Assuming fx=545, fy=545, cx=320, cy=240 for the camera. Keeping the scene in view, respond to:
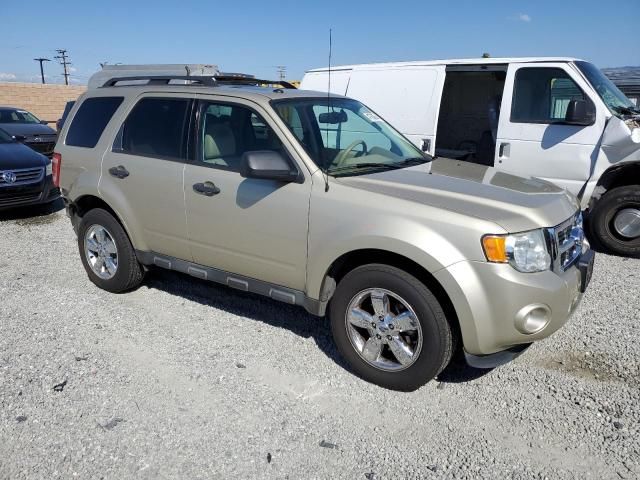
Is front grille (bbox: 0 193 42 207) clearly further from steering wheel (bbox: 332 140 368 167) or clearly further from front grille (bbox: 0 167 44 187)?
steering wheel (bbox: 332 140 368 167)

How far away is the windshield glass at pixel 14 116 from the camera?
611 inches

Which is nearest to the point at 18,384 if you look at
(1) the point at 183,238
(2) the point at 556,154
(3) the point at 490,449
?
(1) the point at 183,238

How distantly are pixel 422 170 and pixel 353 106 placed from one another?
103 centimetres

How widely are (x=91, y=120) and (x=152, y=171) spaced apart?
3.69ft

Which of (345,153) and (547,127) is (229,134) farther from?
(547,127)

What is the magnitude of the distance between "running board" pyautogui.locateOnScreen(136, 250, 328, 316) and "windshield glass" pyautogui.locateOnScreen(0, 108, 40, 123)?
1354 cm

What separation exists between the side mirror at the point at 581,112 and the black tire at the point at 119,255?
4776 millimetres

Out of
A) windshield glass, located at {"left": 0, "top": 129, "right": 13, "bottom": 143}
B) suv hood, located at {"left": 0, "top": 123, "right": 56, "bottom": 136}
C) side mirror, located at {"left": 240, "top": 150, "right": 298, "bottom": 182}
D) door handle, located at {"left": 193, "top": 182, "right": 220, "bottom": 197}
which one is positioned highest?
side mirror, located at {"left": 240, "top": 150, "right": 298, "bottom": 182}

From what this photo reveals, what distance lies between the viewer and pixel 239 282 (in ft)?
13.2

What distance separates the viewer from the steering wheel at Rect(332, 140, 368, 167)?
12.4 ft

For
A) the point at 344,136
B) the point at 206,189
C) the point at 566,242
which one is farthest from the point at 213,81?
the point at 566,242

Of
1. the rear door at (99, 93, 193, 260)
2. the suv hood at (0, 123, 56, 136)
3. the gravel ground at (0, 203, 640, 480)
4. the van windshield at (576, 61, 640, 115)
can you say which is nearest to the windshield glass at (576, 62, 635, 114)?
the van windshield at (576, 61, 640, 115)

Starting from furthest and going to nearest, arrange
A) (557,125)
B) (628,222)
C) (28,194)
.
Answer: (28,194)
(557,125)
(628,222)

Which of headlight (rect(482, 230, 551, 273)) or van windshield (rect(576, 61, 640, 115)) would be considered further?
van windshield (rect(576, 61, 640, 115))
